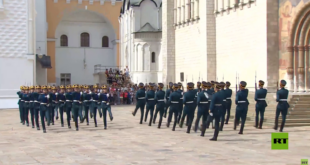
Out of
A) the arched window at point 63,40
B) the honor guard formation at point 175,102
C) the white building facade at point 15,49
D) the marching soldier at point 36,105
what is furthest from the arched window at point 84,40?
the marching soldier at point 36,105

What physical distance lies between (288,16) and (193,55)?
10279mm

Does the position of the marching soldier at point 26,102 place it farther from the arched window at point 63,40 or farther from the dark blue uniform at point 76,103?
the arched window at point 63,40

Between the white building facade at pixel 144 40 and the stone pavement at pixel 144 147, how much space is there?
2299cm

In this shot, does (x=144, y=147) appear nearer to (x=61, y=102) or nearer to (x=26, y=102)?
(x=61, y=102)

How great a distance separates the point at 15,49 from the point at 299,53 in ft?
61.1

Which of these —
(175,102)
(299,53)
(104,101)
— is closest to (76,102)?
(104,101)

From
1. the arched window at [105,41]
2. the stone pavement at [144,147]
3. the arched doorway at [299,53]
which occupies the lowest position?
the stone pavement at [144,147]

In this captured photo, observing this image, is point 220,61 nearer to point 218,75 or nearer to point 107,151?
point 218,75

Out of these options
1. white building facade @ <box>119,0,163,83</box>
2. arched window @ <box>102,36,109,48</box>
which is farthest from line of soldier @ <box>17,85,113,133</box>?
arched window @ <box>102,36,109,48</box>

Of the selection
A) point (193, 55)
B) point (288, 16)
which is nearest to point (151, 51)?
point (193, 55)

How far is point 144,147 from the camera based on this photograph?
12125mm

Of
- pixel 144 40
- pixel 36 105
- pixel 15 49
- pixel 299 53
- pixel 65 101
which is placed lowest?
pixel 36 105

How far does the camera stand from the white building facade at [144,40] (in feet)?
131

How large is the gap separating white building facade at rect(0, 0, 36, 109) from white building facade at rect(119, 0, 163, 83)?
1129 cm
